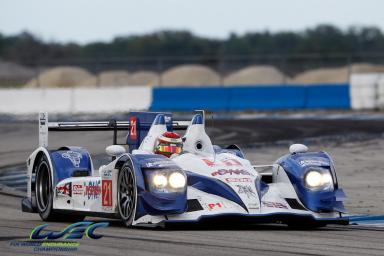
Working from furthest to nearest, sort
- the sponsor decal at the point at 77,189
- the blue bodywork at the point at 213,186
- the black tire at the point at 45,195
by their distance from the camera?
1. the black tire at the point at 45,195
2. the sponsor decal at the point at 77,189
3. the blue bodywork at the point at 213,186

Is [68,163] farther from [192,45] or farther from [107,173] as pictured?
[192,45]

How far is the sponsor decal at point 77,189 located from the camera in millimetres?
12863

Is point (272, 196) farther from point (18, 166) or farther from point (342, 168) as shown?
point (18, 166)

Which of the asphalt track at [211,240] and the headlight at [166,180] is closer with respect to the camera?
the asphalt track at [211,240]

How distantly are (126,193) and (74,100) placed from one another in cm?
3003

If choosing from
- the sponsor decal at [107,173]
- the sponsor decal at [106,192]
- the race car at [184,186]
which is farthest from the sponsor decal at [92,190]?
the sponsor decal at [107,173]

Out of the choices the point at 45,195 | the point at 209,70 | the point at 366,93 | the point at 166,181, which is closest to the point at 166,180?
the point at 166,181

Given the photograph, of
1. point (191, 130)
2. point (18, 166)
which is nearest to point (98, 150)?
point (18, 166)

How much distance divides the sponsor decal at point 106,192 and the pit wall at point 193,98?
92.8 feet

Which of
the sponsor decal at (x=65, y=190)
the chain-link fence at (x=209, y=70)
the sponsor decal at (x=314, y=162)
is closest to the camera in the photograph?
the sponsor decal at (x=314, y=162)

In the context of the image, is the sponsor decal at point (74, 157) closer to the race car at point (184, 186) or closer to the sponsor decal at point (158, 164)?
the race car at point (184, 186)

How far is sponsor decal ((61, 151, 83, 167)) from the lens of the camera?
13.5m

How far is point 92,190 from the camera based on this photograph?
41.3 feet

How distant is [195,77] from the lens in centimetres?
5159
